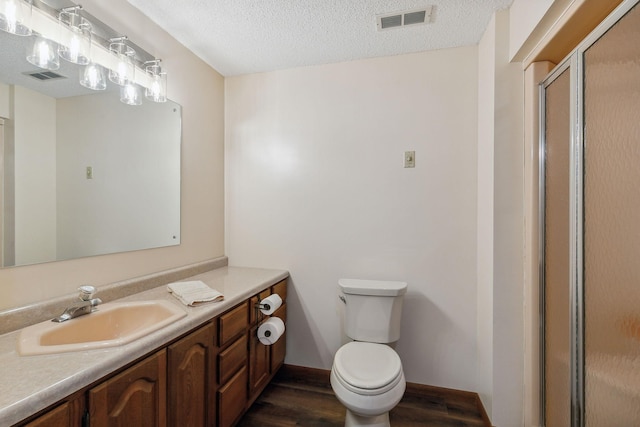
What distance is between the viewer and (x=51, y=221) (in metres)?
1.22

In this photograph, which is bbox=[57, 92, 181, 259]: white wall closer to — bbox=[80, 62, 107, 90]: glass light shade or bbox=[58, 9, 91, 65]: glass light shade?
bbox=[80, 62, 107, 90]: glass light shade

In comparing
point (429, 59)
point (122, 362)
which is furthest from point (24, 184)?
point (429, 59)

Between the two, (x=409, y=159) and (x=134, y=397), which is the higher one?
(x=409, y=159)

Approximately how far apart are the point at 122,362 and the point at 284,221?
4.65ft

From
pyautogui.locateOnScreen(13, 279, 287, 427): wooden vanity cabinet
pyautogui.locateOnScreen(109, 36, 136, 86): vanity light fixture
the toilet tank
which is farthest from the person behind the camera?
the toilet tank

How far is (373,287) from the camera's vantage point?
5.98 ft

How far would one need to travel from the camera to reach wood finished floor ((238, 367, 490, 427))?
1.70 meters

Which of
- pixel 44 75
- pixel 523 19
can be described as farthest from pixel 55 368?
pixel 523 19

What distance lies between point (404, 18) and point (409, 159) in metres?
0.82

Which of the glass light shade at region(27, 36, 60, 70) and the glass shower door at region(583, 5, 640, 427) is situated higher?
the glass light shade at region(27, 36, 60, 70)

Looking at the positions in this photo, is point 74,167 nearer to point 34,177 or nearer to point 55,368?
point 34,177

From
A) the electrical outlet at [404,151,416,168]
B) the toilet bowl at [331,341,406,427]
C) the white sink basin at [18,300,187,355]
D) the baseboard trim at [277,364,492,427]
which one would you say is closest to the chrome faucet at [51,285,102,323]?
the white sink basin at [18,300,187,355]

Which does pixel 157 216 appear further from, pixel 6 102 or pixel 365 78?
pixel 365 78

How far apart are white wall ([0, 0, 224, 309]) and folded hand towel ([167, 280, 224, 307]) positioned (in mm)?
269
